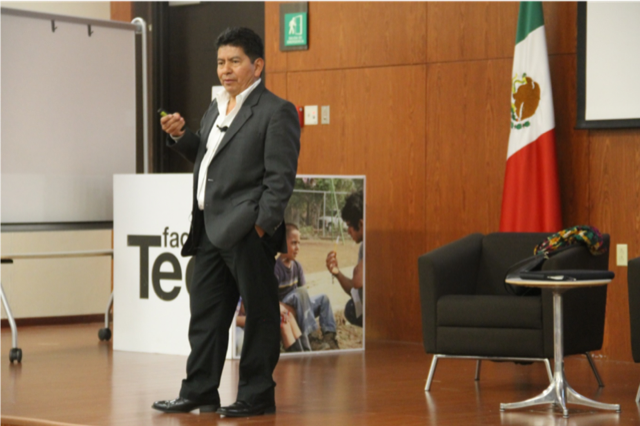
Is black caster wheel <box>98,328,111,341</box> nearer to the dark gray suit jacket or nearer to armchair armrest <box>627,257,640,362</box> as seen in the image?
the dark gray suit jacket

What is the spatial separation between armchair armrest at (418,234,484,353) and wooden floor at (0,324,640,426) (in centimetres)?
33

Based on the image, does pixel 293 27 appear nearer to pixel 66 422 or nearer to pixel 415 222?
pixel 415 222

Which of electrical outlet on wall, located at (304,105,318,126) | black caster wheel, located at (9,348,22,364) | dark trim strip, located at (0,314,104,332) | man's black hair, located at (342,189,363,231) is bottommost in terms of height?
dark trim strip, located at (0,314,104,332)

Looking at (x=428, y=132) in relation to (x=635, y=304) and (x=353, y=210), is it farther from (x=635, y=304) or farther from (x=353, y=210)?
(x=635, y=304)

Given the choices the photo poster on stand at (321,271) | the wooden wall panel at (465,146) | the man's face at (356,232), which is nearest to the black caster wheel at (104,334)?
the photo poster on stand at (321,271)

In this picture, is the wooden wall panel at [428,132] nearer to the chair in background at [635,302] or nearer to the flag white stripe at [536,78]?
the flag white stripe at [536,78]

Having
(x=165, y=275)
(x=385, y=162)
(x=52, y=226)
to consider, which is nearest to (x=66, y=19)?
(x=52, y=226)

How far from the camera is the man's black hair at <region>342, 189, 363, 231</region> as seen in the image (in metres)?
6.00

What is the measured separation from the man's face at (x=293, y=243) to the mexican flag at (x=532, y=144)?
4.02 ft

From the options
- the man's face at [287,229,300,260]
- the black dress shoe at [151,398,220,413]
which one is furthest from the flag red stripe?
the black dress shoe at [151,398,220,413]

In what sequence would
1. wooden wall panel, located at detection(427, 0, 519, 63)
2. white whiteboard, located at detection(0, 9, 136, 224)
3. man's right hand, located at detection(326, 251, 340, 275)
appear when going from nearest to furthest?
1. man's right hand, located at detection(326, 251, 340, 275)
2. white whiteboard, located at detection(0, 9, 136, 224)
3. wooden wall panel, located at detection(427, 0, 519, 63)

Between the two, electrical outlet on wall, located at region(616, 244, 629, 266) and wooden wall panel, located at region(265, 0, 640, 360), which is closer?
electrical outlet on wall, located at region(616, 244, 629, 266)

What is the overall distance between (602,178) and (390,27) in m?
1.79

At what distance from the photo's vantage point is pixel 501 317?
456cm
